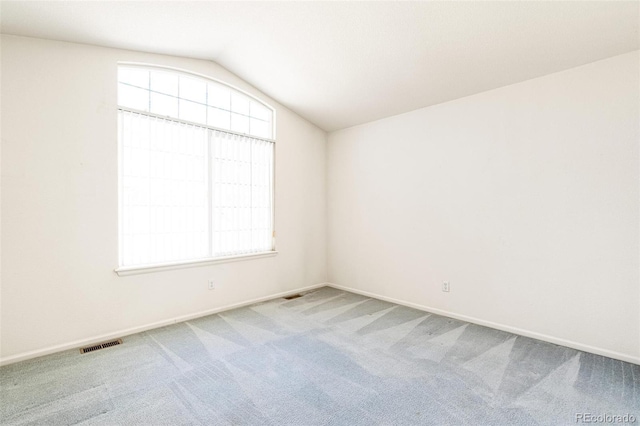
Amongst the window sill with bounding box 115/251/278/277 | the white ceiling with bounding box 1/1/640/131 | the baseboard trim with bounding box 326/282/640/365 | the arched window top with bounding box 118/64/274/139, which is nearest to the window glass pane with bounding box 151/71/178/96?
the arched window top with bounding box 118/64/274/139

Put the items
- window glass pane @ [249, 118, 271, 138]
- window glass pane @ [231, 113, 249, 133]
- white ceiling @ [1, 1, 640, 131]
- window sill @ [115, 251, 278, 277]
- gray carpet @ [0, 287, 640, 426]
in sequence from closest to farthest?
gray carpet @ [0, 287, 640, 426]
white ceiling @ [1, 1, 640, 131]
window sill @ [115, 251, 278, 277]
window glass pane @ [231, 113, 249, 133]
window glass pane @ [249, 118, 271, 138]

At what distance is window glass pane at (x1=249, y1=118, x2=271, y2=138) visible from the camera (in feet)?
13.8

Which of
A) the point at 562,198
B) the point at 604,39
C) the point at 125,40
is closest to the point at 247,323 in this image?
the point at 125,40

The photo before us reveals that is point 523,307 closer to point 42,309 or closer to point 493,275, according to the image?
point 493,275

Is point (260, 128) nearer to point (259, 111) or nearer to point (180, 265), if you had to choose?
point (259, 111)

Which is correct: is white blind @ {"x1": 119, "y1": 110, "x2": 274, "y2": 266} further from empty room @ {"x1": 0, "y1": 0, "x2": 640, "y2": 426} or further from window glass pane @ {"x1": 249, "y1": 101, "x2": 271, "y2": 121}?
window glass pane @ {"x1": 249, "y1": 101, "x2": 271, "y2": 121}

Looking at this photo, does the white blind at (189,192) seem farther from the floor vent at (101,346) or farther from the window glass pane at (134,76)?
the floor vent at (101,346)

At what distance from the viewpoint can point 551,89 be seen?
2.84m

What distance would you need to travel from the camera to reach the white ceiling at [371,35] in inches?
90.4

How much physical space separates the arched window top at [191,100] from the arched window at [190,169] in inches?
0.4

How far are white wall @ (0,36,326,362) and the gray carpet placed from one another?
0.30 metres

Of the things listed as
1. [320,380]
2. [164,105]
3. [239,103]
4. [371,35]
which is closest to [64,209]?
[164,105]

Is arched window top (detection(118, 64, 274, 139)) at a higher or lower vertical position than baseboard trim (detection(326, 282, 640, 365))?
higher

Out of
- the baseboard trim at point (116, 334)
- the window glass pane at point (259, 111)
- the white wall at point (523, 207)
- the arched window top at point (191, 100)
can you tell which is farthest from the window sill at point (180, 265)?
the window glass pane at point (259, 111)
